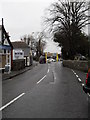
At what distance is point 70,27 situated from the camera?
41.6 meters

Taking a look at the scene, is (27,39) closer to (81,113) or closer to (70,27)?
(70,27)

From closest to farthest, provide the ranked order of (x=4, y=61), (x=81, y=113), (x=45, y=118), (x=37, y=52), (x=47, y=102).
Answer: (x=45, y=118) < (x=81, y=113) < (x=47, y=102) < (x=4, y=61) < (x=37, y=52)

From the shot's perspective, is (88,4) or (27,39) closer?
(88,4)

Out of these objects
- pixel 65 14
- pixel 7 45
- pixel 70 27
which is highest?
pixel 65 14

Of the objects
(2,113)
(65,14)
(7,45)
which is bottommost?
(2,113)

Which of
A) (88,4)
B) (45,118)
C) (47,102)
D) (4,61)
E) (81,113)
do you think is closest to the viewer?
(45,118)

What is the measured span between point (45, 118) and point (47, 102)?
89.1 inches

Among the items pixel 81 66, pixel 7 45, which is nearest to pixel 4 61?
pixel 7 45

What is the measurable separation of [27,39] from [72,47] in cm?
5969

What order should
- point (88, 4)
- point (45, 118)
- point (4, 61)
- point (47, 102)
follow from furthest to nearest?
point (88, 4) → point (4, 61) → point (47, 102) → point (45, 118)

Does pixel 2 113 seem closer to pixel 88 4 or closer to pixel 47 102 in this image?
pixel 47 102

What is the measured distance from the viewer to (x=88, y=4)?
4084 centimetres

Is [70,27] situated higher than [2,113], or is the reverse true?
[70,27]

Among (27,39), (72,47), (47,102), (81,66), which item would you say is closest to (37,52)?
(27,39)
